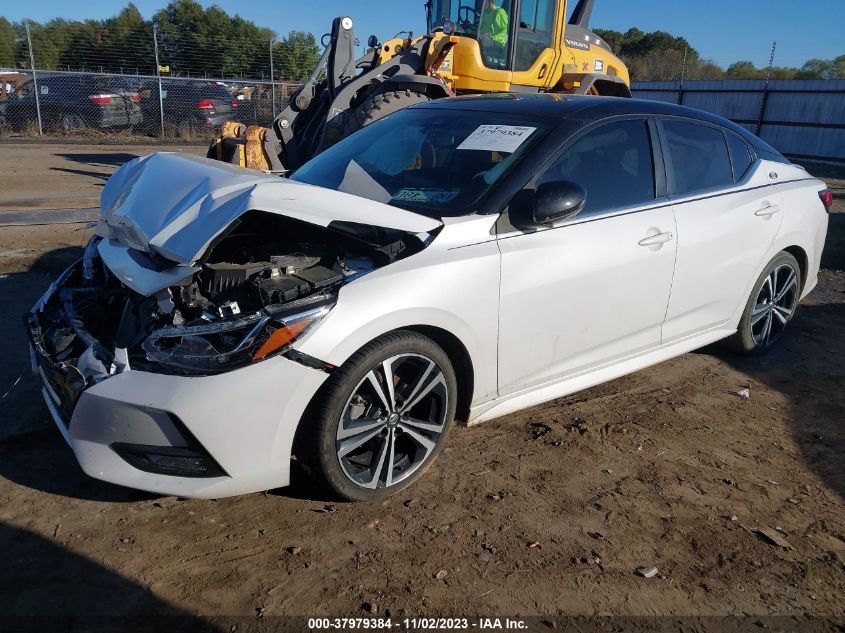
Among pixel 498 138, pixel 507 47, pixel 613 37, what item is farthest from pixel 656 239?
pixel 613 37

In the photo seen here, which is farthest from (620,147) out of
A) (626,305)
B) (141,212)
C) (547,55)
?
(547,55)

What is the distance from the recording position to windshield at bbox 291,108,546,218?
358 centimetres

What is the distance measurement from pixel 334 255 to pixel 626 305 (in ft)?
5.43

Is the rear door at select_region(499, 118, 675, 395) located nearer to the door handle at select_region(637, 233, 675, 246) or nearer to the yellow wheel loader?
the door handle at select_region(637, 233, 675, 246)

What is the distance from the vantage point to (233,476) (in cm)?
275

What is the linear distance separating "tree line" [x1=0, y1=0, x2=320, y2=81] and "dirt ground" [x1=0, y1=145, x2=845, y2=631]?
21.0 metres

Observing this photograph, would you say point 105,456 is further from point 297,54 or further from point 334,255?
point 297,54

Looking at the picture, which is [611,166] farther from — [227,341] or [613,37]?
[613,37]

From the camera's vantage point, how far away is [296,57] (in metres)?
31.6

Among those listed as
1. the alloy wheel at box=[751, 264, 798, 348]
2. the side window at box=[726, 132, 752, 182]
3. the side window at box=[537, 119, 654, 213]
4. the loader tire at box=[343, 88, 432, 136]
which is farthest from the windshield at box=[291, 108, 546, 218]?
the loader tire at box=[343, 88, 432, 136]

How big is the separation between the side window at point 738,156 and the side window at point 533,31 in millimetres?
5950

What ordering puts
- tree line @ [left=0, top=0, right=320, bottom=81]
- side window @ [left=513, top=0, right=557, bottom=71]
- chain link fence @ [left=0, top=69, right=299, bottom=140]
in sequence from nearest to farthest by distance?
1. side window @ [left=513, top=0, right=557, bottom=71]
2. chain link fence @ [left=0, top=69, right=299, bottom=140]
3. tree line @ [left=0, top=0, right=320, bottom=81]

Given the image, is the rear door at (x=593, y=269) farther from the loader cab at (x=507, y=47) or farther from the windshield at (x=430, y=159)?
the loader cab at (x=507, y=47)

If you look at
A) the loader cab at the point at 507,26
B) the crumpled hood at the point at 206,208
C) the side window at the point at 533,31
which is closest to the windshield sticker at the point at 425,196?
the crumpled hood at the point at 206,208
